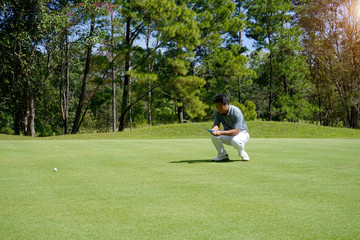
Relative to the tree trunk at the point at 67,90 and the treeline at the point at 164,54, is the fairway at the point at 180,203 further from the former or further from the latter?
the tree trunk at the point at 67,90

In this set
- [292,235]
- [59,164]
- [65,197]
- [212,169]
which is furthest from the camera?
[59,164]

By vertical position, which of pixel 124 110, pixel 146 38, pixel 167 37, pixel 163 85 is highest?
pixel 146 38

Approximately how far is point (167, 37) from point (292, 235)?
27.3 m

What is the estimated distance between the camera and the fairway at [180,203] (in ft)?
10.1

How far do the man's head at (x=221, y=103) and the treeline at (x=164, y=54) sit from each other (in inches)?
741

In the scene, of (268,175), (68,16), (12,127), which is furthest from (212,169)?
(12,127)

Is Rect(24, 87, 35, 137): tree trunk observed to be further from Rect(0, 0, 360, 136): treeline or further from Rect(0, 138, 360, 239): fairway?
Rect(0, 138, 360, 239): fairway

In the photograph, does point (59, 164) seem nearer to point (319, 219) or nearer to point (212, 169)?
point (212, 169)

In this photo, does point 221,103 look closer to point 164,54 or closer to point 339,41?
point 164,54

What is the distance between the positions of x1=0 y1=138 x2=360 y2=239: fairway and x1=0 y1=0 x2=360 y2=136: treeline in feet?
66.1

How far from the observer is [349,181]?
218 inches

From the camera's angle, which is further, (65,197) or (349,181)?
(349,181)

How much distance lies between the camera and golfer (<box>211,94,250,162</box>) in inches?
307

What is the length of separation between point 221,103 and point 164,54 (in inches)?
930
